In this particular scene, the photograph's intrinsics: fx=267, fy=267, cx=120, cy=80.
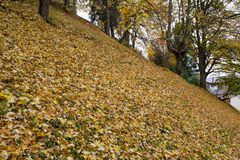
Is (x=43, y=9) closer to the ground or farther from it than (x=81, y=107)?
farther from it

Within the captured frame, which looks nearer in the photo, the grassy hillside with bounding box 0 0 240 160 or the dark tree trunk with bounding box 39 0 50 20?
the grassy hillside with bounding box 0 0 240 160

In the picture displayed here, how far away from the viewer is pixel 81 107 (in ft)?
18.4

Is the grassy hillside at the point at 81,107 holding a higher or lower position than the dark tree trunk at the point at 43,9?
lower

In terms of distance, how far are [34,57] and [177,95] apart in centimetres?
637

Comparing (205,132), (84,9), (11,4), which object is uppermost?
(84,9)

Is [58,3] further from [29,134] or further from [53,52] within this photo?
[29,134]

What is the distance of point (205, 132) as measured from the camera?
848 cm

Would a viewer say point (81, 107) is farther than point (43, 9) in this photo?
No

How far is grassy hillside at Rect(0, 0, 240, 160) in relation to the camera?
13.4 ft

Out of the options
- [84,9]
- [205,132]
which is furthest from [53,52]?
[84,9]

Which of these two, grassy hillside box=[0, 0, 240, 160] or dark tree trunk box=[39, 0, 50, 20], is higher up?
dark tree trunk box=[39, 0, 50, 20]

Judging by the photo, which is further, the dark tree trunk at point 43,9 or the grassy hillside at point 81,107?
the dark tree trunk at point 43,9

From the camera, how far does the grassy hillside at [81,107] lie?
A: 13.4 feet

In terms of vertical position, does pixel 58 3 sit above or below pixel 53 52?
above
